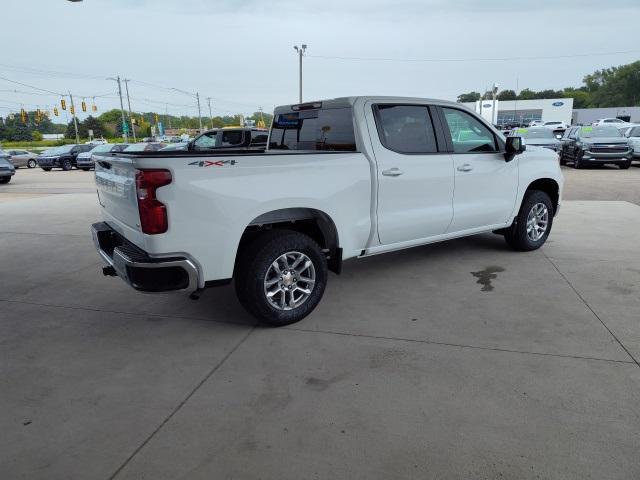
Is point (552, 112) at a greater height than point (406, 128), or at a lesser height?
greater

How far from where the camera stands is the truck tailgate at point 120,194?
Answer: 329 centimetres

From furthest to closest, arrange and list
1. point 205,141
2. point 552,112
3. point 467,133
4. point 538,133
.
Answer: point 552,112 < point 538,133 < point 205,141 < point 467,133

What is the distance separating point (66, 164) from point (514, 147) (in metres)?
27.2

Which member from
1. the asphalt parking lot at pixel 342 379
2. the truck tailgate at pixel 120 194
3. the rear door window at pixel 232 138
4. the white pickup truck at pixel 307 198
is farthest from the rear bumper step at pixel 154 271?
the rear door window at pixel 232 138

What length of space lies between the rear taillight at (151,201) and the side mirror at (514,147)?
12.6ft

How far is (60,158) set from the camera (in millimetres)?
26516

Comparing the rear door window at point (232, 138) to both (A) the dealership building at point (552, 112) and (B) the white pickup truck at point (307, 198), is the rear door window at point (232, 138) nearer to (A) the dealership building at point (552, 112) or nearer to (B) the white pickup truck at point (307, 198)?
(B) the white pickup truck at point (307, 198)

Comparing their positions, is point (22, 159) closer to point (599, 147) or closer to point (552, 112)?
point (599, 147)

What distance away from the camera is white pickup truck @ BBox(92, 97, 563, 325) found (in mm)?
3262

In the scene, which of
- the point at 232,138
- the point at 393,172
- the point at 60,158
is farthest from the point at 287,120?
the point at 60,158

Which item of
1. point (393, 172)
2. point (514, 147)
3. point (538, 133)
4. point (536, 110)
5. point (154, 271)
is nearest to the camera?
point (154, 271)

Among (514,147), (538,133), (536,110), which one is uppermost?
(536,110)

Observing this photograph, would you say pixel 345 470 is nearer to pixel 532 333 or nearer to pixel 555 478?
pixel 555 478

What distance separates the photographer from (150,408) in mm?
2826
